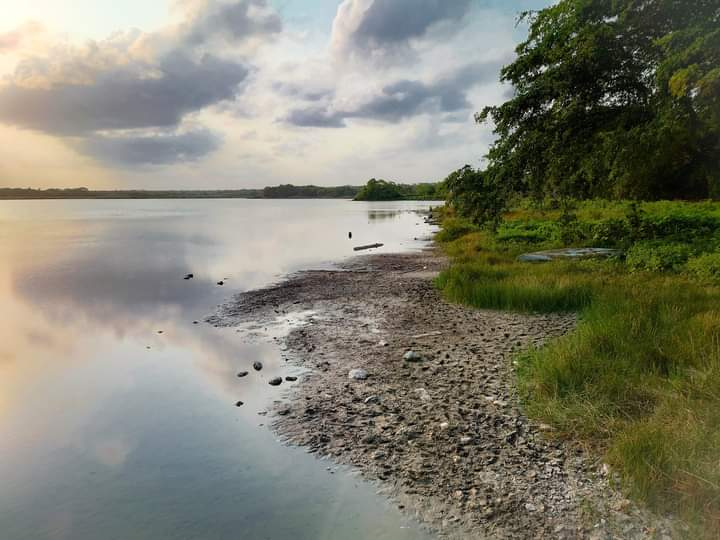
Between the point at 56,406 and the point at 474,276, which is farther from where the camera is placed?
the point at 474,276

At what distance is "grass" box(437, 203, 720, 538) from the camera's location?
4840mm

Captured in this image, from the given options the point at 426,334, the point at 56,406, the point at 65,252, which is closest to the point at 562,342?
the point at 426,334

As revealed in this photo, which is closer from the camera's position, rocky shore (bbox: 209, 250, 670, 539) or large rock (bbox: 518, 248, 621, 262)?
rocky shore (bbox: 209, 250, 670, 539)

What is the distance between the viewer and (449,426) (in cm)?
680

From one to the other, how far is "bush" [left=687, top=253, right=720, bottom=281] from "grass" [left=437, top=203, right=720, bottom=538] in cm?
12

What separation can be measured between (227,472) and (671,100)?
15575 mm

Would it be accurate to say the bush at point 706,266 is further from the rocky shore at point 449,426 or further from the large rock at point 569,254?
the rocky shore at point 449,426

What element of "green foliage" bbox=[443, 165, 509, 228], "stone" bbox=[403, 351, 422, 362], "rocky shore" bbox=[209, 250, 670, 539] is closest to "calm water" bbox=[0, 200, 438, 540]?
"rocky shore" bbox=[209, 250, 670, 539]

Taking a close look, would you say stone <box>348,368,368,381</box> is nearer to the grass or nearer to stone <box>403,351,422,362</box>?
stone <box>403,351,422,362</box>

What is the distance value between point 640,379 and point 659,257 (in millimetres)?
12806

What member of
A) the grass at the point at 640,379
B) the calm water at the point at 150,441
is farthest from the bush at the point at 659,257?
the calm water at the point at 150,441

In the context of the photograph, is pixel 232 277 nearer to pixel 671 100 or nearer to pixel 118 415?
pixel 118 415

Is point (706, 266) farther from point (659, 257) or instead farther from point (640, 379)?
point (640, 379)

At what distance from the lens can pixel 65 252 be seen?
35.2 m
